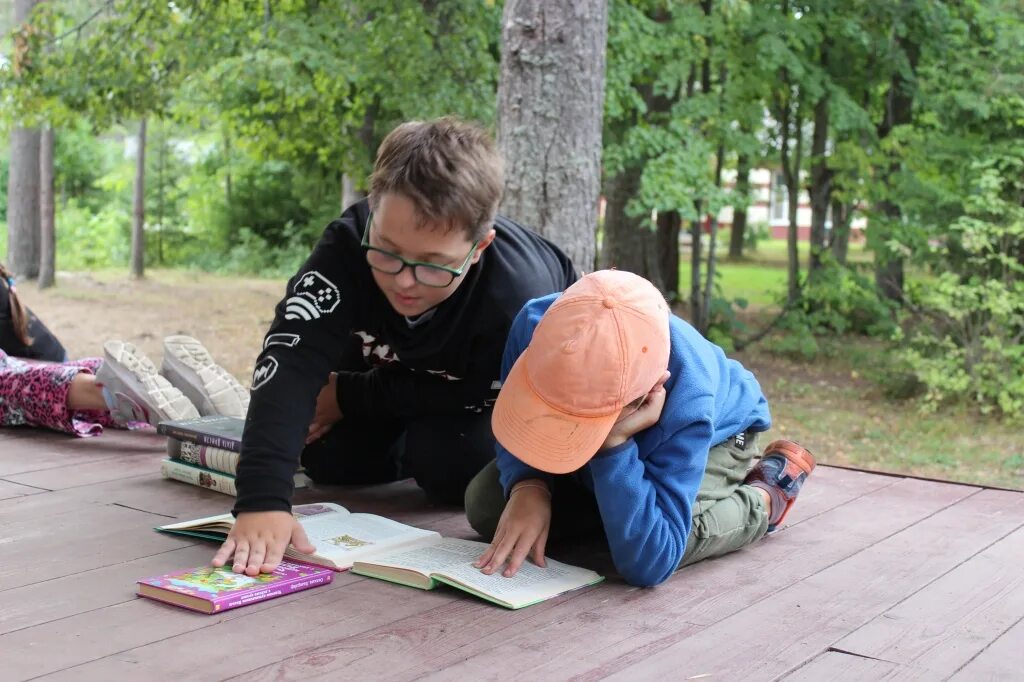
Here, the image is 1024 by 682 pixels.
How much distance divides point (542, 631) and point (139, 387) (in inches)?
75.0

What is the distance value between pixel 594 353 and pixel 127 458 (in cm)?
194

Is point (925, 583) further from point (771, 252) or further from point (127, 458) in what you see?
point (771, 252)

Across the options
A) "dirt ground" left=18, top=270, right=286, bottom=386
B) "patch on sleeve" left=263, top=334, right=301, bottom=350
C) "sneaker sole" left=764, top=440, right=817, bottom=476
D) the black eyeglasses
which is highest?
the black eyeglasses

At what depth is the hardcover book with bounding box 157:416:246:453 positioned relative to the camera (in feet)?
9.36

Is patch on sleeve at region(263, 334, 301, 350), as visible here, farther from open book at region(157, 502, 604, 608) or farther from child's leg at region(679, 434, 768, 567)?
child's leg at region(679, 434, 768, 567)

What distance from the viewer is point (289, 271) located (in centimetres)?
1430

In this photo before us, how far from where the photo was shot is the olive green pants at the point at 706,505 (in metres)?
2.36

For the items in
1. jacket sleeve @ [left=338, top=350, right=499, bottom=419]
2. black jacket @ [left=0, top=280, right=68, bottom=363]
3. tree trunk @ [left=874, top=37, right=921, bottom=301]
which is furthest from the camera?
tree trunk @ [left=874, top=37, right=921, bottom=301]

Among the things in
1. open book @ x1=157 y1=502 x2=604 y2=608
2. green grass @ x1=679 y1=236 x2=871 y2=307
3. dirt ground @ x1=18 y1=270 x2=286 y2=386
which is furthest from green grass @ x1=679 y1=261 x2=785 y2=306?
open book @ x1=157 y1=502 x2=604 y2=608

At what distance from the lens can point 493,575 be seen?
6.97 ft

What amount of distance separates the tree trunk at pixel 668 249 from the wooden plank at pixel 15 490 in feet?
23.2

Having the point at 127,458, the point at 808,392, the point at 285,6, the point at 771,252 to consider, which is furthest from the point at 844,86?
the point at 771,252

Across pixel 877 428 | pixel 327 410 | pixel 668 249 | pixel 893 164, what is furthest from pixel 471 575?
pixel 668 249

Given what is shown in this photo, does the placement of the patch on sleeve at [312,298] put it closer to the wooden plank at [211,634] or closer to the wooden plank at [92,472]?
the wooden plank at [211,634]
